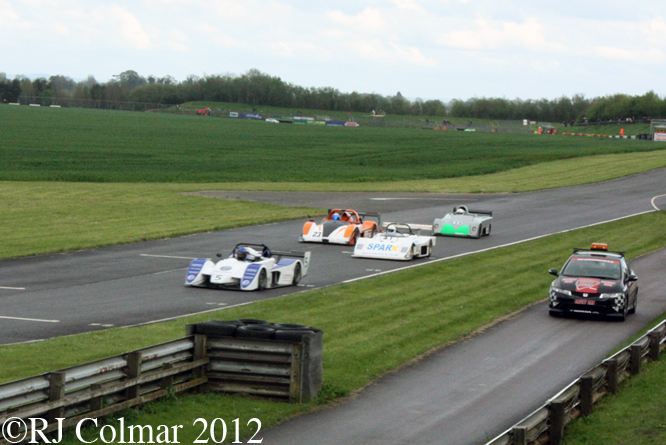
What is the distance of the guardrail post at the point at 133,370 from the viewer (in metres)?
11.4

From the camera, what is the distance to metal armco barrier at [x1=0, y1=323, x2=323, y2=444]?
405 inches

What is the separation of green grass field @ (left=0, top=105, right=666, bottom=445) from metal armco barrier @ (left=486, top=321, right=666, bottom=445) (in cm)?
48

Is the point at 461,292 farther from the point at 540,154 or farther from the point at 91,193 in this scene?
the point at 540,154

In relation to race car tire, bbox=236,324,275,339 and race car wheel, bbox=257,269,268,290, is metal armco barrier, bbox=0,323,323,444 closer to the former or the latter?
race car tire, bbox=236,324,275,339

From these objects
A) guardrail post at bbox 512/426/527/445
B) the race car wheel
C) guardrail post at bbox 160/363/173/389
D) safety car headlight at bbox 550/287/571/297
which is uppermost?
guardrail post at bbox 512/426/527/445

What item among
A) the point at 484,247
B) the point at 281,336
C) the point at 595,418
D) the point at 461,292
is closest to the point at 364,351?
the point at 281,336

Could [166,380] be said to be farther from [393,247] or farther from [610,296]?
[393,247]

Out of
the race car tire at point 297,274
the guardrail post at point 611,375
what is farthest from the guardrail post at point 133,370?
the race car tire at point 297,274

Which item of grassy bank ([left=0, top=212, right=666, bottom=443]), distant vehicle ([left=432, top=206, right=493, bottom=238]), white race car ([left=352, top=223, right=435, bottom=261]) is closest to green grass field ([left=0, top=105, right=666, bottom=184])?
distant vehicle ([left=432, top=206, right=493, bottom=238])

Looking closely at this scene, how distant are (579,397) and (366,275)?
15.2 m

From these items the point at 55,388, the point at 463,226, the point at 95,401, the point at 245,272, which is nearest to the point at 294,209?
the point at 463,226

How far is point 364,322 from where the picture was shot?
19438mm

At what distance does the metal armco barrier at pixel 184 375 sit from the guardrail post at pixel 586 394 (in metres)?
3.96

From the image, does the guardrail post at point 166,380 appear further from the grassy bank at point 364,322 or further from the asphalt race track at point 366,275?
the asphalt race track at point 366,275
